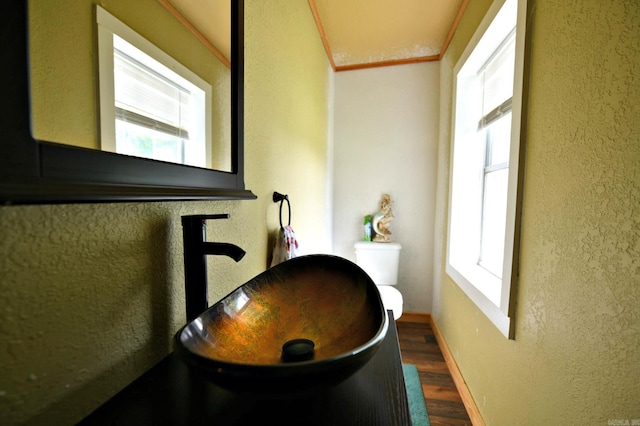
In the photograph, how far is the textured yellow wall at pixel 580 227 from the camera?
58 centimetres

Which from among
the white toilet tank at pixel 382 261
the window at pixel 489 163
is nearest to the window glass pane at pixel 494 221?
the window at pixel 489 163

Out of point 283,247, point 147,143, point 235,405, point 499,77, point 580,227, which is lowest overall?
point 235,405

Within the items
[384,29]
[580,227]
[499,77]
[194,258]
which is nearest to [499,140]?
[499,77]

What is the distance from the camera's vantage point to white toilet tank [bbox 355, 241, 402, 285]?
2.31 metres

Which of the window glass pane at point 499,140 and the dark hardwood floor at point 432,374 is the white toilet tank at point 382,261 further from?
the window glass pane at point 499,140

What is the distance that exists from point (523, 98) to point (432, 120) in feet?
4.99

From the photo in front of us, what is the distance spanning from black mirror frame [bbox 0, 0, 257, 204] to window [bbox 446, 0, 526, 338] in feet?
3.95

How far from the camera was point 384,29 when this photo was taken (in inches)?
79.4

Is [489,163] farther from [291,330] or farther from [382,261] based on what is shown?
[291,330]

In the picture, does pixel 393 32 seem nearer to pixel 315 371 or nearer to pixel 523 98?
pixel 523 98

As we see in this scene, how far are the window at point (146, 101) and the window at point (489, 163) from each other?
1124 mm

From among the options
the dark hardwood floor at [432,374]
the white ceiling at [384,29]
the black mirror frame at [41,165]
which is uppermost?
the white ceiling at [384,29]

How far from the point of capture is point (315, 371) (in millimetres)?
328

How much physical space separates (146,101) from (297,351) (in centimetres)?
57
